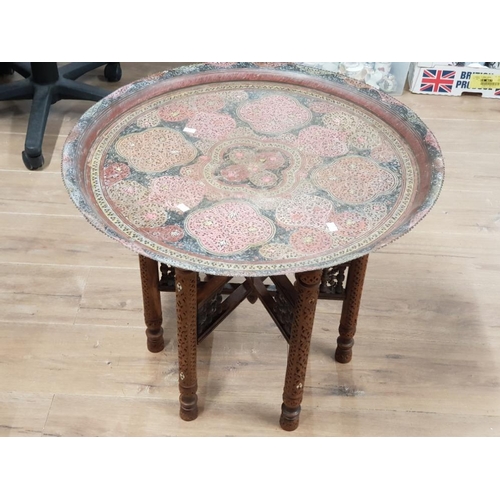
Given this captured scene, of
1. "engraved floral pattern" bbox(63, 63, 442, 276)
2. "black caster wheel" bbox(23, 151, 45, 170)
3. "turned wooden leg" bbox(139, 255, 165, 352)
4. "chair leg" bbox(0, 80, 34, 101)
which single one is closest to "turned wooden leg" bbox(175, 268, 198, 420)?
"engraved floral pattern" bbox(63, 63, 442, 276)

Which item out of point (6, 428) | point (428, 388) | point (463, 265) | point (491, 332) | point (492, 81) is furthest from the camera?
point (492, 81)

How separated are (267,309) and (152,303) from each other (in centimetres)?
34

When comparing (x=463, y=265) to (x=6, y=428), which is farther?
(x=463, y=265)

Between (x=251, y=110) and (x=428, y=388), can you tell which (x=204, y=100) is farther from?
(x=428, y=388)

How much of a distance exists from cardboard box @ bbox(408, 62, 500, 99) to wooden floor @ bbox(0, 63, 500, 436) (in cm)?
80

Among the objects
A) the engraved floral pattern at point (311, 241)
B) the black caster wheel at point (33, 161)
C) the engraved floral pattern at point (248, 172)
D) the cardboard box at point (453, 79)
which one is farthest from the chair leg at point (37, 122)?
the cardboard box at point (453, 79)

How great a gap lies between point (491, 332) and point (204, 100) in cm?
117

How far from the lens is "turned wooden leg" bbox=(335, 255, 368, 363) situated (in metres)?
2.03

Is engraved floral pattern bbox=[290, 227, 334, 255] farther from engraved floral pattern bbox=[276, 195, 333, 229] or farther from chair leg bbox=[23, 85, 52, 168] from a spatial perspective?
chair leg bbox=[23, 85, 52, 168]

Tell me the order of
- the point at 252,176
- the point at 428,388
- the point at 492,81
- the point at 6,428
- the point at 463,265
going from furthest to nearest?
the point at 492,81
the point at 463,265
the point at 428,388
the point at 6,428
the point at 252,176

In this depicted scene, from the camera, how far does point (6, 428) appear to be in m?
2.05

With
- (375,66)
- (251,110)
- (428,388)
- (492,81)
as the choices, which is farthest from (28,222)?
(492,81)

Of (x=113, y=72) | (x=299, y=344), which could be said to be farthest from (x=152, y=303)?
(x=113, y=72)

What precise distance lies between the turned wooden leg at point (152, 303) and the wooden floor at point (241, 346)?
5 cm
